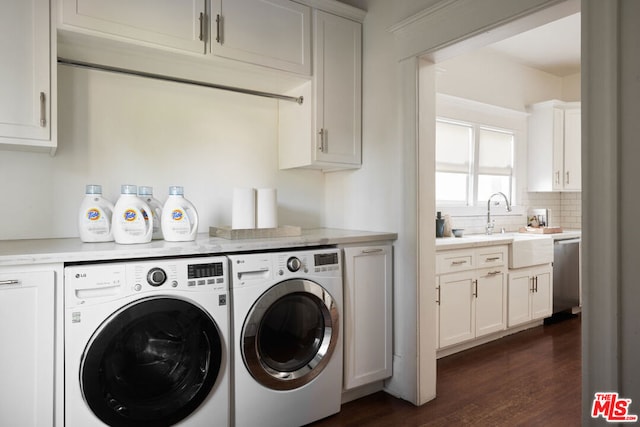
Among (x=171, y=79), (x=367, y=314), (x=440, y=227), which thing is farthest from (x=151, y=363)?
(x=440, y=227)

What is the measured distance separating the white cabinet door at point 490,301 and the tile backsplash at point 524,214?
686mm

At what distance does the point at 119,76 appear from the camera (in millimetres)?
2301

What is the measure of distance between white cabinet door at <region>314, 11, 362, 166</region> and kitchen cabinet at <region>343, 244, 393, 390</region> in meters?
0.69

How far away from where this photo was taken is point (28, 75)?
1.77m

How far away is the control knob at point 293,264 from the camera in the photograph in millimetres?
2066

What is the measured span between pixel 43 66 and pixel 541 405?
311 centimetres

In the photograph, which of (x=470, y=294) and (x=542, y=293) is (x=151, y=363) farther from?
(x=542, y=293)

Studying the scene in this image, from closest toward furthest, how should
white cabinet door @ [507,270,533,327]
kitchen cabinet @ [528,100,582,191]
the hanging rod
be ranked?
the hanging rod
white cabinet door @ [507,270,533,327]
kitchen cabinet @ [528,100,582,191]

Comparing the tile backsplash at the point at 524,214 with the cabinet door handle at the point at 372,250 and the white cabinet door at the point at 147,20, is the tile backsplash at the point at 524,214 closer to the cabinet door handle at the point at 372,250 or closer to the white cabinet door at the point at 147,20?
the cabinet door handle at the point at 372,250

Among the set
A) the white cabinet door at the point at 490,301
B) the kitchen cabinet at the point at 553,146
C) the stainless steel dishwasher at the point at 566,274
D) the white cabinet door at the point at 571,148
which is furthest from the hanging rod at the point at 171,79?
the white cabinet door at the point at 571,148

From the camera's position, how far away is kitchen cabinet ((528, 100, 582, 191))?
15.0 ft

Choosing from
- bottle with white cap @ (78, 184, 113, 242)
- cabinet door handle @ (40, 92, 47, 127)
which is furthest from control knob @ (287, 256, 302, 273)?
cabinet door handle @ (40, 92, 47, 127)

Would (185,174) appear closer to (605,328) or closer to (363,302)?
(363,302)

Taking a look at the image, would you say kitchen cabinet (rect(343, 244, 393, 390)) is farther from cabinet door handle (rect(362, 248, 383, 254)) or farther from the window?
the window
